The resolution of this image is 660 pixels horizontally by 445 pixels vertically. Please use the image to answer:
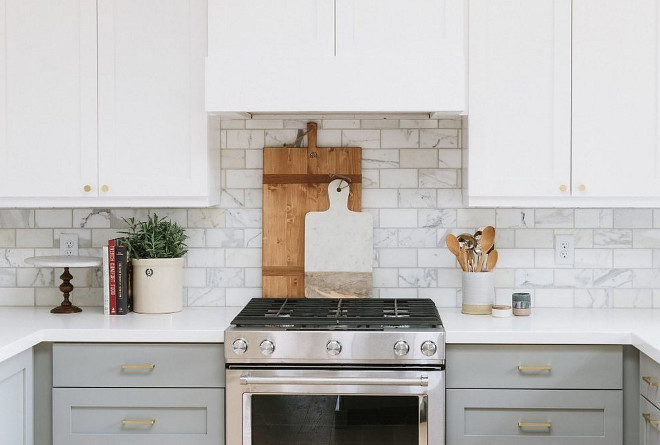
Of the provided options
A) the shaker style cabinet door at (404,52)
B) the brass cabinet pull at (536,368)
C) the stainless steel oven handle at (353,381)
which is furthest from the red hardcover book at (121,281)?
the brass cabinet pull at (536,368)

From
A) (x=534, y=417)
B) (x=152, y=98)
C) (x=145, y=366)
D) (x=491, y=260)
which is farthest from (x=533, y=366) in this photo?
(x=152, y=98)

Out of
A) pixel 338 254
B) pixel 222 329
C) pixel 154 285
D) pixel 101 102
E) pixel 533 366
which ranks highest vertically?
pixel 101 102

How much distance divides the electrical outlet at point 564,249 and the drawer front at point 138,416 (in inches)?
61.2

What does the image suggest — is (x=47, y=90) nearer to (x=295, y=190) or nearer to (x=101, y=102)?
(x=101, y=102)

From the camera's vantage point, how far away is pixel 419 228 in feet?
10.9

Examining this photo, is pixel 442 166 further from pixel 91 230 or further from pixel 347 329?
pixel 91 230

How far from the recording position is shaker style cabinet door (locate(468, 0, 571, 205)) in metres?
2.92

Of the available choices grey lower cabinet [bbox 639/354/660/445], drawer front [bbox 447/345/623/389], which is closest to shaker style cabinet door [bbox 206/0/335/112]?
drawer front [bbox 447/345/623/389]

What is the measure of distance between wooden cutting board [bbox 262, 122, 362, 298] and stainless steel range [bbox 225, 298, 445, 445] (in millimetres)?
661

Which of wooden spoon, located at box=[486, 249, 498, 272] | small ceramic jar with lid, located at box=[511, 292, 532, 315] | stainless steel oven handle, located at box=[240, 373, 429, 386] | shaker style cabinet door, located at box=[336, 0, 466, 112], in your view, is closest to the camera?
stainless steel oven handle, located at box=[240, 373, 429, 386]

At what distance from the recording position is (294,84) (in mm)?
2832

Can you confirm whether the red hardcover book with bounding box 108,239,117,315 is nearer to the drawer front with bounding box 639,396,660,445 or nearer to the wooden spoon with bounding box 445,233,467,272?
the wooden spoon with bounding box 445,233,467,272

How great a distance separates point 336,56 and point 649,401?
1.60m

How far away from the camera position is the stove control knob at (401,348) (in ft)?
8.69
